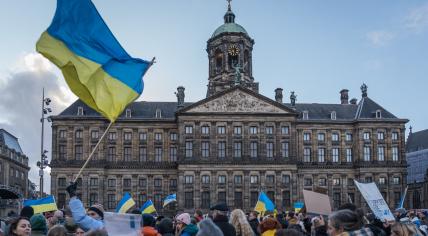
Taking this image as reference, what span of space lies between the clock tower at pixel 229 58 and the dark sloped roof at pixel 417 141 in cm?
2848

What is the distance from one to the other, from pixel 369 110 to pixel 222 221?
60.0 m

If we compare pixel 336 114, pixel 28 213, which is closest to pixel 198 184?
pixel 336 114

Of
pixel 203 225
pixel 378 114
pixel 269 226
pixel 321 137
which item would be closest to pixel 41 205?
pixel 269 226

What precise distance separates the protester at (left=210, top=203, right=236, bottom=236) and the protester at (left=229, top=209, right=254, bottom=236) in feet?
0.46

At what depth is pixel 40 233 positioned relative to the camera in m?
9.29

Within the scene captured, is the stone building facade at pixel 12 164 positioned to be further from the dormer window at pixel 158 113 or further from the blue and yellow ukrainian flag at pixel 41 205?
the blue and yellow ukrainian flag at pixel 41 205

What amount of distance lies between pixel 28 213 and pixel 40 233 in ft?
10.7

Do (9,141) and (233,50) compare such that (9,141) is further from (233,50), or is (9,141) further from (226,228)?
(226,228)

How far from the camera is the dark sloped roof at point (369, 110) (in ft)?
221

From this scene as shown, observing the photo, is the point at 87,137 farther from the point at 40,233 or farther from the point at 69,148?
the point at 40,233

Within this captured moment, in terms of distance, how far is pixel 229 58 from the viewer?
227 feet

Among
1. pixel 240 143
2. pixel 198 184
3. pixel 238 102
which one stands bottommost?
pixel 198 184

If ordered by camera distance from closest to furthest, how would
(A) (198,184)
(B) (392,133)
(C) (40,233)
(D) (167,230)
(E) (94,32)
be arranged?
(C) (40,233)
(E) (94,32)
(D) (167,230)
(A) (198,184)
(B) (392,133)

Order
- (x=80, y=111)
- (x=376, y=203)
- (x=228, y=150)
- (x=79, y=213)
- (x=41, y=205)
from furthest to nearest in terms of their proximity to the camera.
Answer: (x=80, y=111) → (x=228, y=150) → (x=41, y=205) → (x=376, y=203) → (x=79, y=213)
